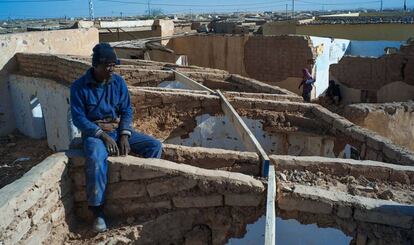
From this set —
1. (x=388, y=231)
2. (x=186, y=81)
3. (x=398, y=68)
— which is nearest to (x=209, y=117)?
(x=186, y=81)

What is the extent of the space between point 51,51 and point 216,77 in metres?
6.64

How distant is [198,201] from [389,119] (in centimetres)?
475

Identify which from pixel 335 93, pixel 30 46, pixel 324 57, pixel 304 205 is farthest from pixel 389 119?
pixel 30 46

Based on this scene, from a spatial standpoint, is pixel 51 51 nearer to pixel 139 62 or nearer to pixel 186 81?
pixel 139 62

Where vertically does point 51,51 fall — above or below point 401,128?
above

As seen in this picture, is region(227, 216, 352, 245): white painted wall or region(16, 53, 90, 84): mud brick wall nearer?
region(227, 216, 352, 245): white painted wall

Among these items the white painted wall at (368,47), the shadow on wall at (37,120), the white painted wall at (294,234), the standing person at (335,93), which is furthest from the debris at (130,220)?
the white painted wall at (368,47)

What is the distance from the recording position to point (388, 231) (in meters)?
3.45

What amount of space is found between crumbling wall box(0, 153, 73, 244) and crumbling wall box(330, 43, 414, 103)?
1130 cm

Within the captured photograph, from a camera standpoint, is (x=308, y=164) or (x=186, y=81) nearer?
(x=308, y=164)

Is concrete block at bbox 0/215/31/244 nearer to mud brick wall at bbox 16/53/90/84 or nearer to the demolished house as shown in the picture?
the demolished house

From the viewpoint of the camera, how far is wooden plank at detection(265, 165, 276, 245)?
2941 mm

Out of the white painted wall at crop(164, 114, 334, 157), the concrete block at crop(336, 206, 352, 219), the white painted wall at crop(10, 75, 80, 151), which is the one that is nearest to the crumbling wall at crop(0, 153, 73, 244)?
the concrete block at crop(336, 206, 352, 219)

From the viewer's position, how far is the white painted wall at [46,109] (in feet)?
33.7
